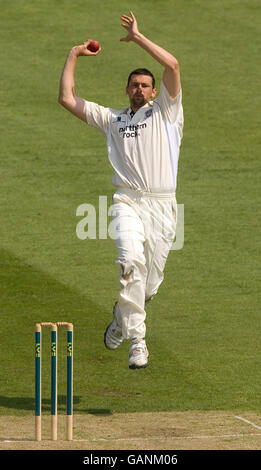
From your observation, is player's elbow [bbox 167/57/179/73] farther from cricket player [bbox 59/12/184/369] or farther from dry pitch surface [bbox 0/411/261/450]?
dry pitch surface [bbox 0/411/261/450]

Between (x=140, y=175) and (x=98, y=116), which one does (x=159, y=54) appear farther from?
(x=140, y=175)

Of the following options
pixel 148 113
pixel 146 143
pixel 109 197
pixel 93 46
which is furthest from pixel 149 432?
pixel 109 197

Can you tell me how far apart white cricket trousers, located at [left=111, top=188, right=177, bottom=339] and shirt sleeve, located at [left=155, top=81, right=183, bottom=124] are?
74cm

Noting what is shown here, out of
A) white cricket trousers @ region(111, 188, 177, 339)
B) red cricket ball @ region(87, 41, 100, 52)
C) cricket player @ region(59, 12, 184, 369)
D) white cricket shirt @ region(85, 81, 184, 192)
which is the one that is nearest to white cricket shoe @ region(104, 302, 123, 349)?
cricket player @ region(59, 12, 184, 369)

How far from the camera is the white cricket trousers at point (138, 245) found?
1095 cm

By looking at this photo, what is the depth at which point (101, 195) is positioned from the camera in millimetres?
18094

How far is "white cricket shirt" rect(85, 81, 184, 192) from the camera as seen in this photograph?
11.1 metres

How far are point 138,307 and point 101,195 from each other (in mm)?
7206

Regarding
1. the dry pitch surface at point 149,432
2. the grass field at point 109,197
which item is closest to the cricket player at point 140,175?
the dry pitch surface at point 149,432

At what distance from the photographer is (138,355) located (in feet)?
35.3

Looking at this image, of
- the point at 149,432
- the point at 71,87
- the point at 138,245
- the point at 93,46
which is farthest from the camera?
the point at 71,87

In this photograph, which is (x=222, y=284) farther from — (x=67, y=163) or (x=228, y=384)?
(x=67, y=163)

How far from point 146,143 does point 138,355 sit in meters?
1.97

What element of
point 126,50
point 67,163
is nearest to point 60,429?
point 67,163
